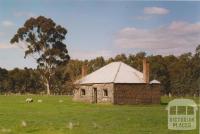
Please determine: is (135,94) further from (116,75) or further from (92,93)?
(92,93)

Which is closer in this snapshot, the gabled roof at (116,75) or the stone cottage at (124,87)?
the stone cottage at (124,87)

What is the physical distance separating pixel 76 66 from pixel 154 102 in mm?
33845

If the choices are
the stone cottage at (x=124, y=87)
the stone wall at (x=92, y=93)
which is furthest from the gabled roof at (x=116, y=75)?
the stone wall at (x=92, y=93)

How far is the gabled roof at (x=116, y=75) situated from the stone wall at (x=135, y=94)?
21.5 inches

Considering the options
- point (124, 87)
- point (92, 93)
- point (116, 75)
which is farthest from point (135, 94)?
point (92, 93)

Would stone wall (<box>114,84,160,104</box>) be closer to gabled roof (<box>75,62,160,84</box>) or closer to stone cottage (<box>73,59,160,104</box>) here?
stone cottage (<box>73,59,160,104</box>)

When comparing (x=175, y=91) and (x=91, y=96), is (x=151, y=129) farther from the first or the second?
(x=175, y=91)

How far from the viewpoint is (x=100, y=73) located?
46.4 m

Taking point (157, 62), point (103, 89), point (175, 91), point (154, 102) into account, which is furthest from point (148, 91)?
point (157, 62)

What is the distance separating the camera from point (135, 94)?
139ft

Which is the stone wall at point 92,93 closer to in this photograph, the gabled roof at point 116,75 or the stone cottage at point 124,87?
the stone cottage at point 124,87

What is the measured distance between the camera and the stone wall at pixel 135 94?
138 ft

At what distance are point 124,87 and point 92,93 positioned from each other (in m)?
4.33

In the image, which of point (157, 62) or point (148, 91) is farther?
point (157, 62)
